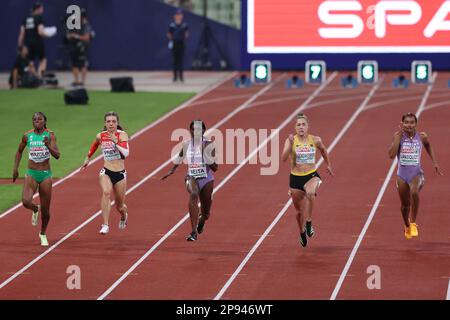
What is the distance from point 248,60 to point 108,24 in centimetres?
2464

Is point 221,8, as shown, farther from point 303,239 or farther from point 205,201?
point 303,239

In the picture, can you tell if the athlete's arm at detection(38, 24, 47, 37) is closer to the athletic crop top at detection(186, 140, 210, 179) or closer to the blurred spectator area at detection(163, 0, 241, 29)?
the blurred spectator area at detection(163, 0, 241, 29)

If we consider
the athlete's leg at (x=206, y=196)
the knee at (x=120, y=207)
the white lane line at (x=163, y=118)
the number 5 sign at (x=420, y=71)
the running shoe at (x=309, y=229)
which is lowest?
the white lane line at (x=163, y=118)

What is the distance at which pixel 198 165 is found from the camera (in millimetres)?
20969

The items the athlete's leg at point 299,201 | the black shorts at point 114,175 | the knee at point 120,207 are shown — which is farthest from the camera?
the knee at point 120,207

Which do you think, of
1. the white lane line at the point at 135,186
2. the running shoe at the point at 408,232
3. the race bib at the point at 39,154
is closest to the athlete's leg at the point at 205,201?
the white lane line at the point at 135,186

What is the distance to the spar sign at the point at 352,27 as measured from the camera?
24.2m

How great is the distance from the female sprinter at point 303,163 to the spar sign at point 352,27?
4.13 metres

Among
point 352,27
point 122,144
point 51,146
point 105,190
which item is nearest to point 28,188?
point 51,146

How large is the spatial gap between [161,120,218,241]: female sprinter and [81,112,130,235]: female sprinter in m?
0.86

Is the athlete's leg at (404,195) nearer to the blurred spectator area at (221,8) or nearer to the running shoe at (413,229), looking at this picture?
the running shoe at (413,229)

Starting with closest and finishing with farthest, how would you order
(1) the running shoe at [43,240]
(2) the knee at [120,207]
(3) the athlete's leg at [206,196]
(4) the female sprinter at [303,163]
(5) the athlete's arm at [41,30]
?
(4) the female sprinter at [303,163]
(3) the athlete's leg at [206,196]
(1) the running shoe at [43,240]
(2) the knee at [120,207]
(5) the athlete's arm at [41,30]

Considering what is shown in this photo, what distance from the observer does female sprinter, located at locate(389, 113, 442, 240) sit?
20641 millimetres

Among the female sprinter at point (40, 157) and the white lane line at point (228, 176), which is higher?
the female sprinter at point (40, 157)
